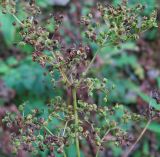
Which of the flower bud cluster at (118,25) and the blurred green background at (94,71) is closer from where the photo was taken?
the flower bud cluster at (118,25)

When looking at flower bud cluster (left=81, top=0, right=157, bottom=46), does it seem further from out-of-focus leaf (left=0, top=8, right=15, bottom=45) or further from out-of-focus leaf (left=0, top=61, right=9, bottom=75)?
out-of-focus leaf (left=0, top=8, right=15, bottom=45)

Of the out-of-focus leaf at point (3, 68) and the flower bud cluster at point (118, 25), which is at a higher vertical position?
the flower bud cluster at point (118, 25)

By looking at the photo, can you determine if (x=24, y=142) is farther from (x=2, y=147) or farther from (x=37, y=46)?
(x=2, y=147)

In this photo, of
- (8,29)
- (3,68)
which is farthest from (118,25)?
(8,29)

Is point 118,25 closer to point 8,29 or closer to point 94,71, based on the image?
point 94,71

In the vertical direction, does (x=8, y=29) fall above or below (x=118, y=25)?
below

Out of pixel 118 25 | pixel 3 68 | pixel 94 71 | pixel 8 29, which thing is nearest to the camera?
pixel 118 25

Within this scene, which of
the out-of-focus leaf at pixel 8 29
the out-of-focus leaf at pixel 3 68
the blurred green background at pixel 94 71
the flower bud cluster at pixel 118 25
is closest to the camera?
the flower bud cluster at pixel 118 25

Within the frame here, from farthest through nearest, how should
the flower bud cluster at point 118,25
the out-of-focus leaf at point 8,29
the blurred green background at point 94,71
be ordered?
the out-of-focus leaf at point 8,29, the blurred green background at point 94,71, the flower bud cluster at point 118,25

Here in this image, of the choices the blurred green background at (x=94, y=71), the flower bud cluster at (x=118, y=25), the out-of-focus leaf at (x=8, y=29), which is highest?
the flower bud cluster at (x=118, y=25)

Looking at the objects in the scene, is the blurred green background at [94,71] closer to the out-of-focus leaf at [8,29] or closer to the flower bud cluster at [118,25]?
the out-of-focus leaf at [8,29]

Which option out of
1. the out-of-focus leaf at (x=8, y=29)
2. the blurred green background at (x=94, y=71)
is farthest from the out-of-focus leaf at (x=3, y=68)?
the out-of-focus leaf at (x=8, y=29)
